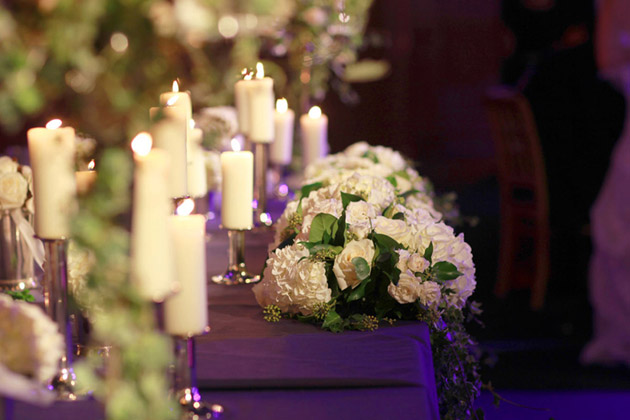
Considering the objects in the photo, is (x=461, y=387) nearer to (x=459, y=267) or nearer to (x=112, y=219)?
(x=459, y=267)

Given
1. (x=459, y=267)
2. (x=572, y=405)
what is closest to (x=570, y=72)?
(x=572, y=405)

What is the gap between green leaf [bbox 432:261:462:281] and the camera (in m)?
1.44

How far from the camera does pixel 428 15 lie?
886 cm

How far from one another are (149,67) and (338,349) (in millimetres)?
814

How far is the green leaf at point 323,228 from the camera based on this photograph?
4.88ft

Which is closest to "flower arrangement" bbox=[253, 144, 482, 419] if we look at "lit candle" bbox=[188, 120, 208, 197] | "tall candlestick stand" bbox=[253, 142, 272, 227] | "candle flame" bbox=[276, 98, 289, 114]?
"lit candle" bbox=[188, 120, 208, 197]

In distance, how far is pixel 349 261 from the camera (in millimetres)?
1405

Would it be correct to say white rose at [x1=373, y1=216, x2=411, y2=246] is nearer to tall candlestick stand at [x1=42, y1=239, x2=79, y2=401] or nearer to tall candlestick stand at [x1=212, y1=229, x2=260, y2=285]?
tall candlestick stand at [x1=212, y1=229, x2=260, y2=285]

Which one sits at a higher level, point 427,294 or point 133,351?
point 133,351

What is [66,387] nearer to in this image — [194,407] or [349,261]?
[194,407]

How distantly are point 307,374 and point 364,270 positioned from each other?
0.81ft

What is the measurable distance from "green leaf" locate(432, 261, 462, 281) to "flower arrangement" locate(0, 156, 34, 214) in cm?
90

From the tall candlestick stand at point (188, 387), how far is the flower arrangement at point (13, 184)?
0.74m

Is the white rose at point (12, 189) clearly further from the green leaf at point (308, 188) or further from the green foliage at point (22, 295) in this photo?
the green leaf at point (308, 188)
